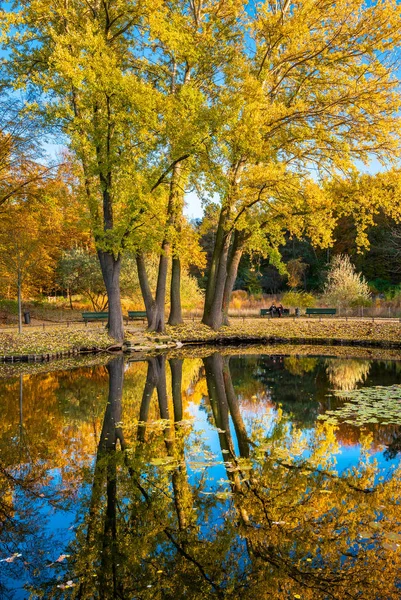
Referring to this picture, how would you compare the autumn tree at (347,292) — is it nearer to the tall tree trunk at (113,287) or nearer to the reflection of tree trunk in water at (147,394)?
the tall tree trunk at (113,287)

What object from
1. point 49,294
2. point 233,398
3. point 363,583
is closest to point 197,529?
point 363,583

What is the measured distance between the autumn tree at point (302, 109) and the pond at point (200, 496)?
34.6 feet

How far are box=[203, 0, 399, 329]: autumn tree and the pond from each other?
10555 mm

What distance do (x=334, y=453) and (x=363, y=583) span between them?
317 cm

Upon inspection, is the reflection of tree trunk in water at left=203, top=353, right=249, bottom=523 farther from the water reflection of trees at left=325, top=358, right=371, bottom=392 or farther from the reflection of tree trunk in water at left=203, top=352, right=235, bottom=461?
the water reflection of trees at left=325, top=358, right=371, bottom=392

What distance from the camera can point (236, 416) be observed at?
31.3 feet

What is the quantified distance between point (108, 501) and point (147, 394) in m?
5.74

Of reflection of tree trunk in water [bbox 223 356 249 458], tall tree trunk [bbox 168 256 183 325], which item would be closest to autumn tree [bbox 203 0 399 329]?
tall tree trunk [bbox 168 256 183 325]

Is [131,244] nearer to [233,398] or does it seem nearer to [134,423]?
[233,398]

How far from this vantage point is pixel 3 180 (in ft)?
64.8

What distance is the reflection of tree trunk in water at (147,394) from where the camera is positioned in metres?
8.44

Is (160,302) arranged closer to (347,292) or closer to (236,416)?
(236,416)

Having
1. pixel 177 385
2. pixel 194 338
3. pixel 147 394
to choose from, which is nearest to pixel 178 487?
pixel 147 394

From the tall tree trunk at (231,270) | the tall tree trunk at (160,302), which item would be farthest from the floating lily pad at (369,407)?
the tall tree trunk at (231,270)
